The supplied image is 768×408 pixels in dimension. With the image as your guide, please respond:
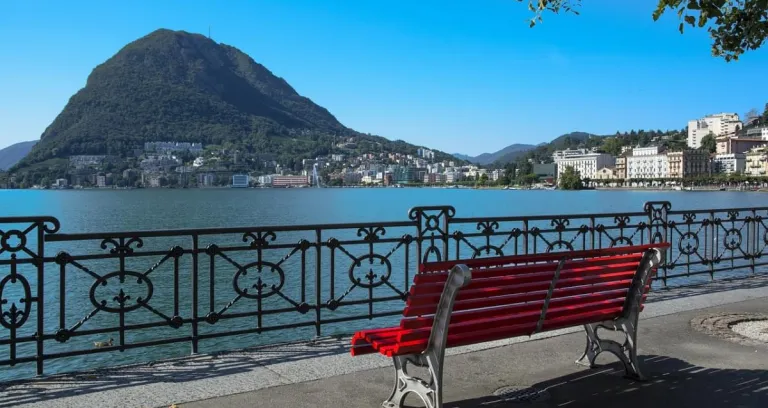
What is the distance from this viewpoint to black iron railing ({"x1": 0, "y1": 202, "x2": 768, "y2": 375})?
18.3 ft

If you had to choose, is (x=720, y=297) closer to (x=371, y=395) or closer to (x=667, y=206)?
(x=667, y=206)

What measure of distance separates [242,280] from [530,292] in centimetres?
1716

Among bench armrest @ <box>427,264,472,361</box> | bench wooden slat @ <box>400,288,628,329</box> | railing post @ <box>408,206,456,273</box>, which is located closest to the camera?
bench armrest @ <box>427,264,472,361</box>

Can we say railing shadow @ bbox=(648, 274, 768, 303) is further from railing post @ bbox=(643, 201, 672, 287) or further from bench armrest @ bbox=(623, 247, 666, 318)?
bench armrest @ bbox=(623, 247, 666, 318)

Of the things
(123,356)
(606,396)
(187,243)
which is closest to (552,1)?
(606,396)

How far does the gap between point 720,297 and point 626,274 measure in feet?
14.0

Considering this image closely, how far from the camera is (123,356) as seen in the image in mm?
11875

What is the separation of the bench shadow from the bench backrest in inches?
18.3

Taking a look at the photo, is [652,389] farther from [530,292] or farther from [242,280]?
[242,280]

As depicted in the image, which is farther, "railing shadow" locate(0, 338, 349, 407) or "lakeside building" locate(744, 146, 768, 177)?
"lakeside building" locate(744, 146, 768, 177)

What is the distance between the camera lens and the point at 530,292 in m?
4.64

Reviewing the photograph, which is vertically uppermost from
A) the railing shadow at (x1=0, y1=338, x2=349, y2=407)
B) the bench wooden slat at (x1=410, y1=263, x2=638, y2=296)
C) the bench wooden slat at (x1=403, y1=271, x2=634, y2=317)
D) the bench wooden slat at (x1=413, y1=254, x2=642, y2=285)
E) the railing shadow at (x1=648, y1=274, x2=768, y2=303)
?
the bench wooden slat at (x1=413, y1=254, x2=642, y2=285)

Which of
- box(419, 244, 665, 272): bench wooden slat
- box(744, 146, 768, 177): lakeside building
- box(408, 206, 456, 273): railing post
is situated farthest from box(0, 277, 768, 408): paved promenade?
box(744, 146, 768, 177): lakeside building

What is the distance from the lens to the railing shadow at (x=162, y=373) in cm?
476
